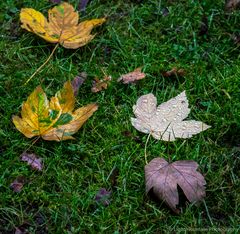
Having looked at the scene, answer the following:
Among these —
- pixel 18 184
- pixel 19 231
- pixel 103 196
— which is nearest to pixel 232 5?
pixel 103 196

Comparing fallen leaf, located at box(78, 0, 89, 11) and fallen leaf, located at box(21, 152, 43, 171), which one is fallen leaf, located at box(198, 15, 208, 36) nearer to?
fallen leaf, located at box(78, 0, 89, 11)

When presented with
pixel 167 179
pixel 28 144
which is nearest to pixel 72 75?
pixel 28 144

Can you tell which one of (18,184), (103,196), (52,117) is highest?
(52,117)

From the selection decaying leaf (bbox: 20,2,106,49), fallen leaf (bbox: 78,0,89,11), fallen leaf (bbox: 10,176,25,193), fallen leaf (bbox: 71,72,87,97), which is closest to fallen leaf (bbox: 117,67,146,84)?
fallen leaf (bbox: 71,72,87,97)

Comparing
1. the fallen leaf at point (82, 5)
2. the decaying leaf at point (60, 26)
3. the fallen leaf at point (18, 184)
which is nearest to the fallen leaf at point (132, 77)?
the decaying leaf at point (60, 26)

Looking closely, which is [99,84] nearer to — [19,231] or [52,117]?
[52,117]

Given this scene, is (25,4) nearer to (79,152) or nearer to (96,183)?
(79,152)
